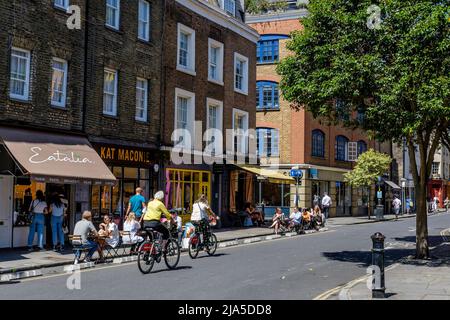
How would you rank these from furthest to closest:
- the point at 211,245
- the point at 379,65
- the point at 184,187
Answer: the point at 184,187
the point at 211,245
the point at 379,65

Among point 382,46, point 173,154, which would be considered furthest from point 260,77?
point 382,46

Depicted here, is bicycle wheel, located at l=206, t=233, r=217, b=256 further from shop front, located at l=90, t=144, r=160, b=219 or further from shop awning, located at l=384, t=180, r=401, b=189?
shop awning, located at l=384, t=180, r=401, b=189

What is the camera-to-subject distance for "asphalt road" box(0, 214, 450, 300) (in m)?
10.0

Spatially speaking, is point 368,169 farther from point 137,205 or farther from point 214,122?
point 137,205

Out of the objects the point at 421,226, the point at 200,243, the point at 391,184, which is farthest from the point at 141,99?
the point at 391,184

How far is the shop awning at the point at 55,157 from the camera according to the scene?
15.5 metres

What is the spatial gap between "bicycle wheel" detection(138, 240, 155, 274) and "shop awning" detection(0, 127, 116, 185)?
14.1ft

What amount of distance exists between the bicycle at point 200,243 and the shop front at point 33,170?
360 centimetres

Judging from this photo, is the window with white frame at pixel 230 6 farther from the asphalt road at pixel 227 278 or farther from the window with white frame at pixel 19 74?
the asphalt road at pixel 227 278

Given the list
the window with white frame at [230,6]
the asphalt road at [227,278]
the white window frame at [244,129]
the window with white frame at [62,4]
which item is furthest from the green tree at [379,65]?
the window with white frame at [230,6]

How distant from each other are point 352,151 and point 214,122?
2130 cm

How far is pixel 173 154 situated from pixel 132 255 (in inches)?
332

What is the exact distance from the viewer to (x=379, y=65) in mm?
13562
